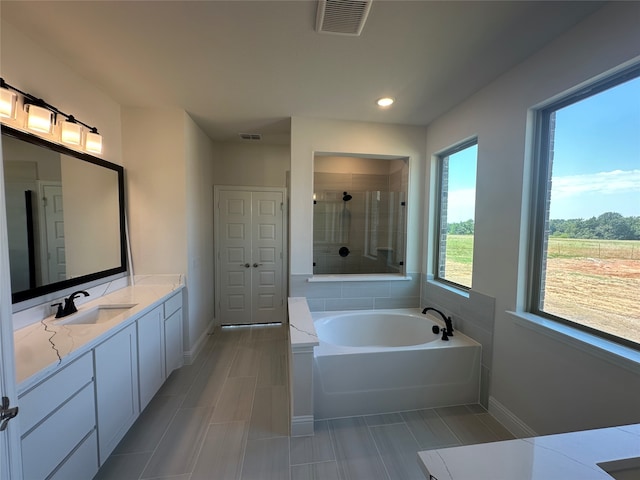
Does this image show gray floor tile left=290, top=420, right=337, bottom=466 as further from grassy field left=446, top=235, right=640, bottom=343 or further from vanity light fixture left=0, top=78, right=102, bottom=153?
vanity light fixture left=0, top=78, right=102, bottom=153

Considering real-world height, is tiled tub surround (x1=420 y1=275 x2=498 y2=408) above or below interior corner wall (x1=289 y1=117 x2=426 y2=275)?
below

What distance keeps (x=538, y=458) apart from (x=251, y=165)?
378cm

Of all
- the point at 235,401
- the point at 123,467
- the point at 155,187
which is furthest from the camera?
the point at 155,187

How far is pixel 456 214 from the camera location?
2625 mm

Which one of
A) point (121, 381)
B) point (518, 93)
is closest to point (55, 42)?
point (121, 381)

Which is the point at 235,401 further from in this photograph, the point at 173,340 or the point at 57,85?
the point at 57,85

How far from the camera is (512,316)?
6.04 ft

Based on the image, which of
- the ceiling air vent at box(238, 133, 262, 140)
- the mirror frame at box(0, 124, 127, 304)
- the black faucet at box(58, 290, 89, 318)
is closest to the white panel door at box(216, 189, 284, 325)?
the ceiling air vent at box(238, 133, 262, 140)

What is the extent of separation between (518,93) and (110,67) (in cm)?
291

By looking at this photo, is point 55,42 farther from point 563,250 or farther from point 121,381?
point 563,250

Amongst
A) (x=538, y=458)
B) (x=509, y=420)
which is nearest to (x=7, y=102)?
(x=538, y=458)

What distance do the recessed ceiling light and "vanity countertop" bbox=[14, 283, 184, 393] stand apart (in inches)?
101

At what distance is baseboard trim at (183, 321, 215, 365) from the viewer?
2.72 metres

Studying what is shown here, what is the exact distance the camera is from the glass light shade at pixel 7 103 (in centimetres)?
138
